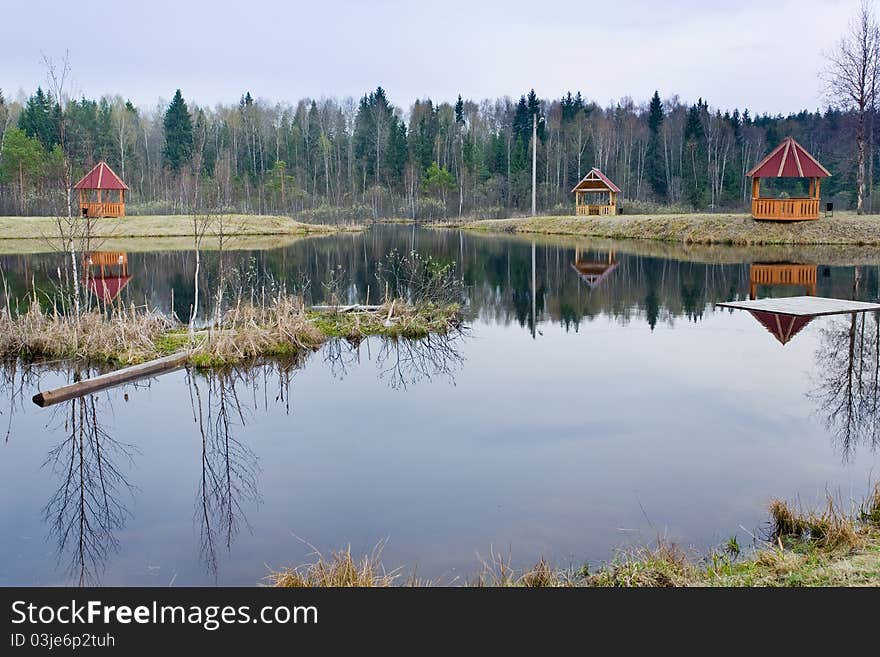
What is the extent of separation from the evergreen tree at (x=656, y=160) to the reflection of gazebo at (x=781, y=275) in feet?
141

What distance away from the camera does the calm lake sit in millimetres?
7066

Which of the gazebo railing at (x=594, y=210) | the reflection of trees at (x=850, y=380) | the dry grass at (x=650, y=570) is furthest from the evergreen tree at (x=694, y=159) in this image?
the dry grass at (x=650, y=570)

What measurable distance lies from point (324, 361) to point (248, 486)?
622 cm

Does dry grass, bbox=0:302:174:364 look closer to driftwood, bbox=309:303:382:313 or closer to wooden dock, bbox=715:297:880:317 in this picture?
driftwood, bbox=309:303:382:313

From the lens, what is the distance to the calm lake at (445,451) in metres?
7.07

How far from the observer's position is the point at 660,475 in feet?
28.0

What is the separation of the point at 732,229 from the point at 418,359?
29417mm

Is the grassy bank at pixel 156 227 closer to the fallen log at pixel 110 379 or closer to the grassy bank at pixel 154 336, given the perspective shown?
the grassy bank at pixel 154 336

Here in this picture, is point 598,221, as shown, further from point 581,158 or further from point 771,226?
point 581,158

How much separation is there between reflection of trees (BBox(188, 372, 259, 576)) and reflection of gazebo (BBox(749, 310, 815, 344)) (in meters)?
10.6

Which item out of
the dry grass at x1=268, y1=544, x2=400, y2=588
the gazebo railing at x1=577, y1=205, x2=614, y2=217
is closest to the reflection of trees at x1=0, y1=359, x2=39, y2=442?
the dry grass at x1=268, y1=544, x2=400, y2=588

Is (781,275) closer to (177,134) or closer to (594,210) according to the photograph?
(594,210)

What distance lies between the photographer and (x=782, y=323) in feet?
57.8

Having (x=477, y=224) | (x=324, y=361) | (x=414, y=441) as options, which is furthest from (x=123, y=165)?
(x=414, y=441)
